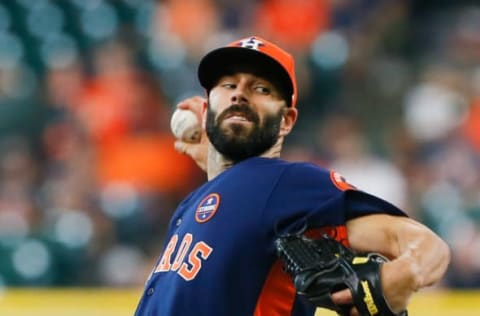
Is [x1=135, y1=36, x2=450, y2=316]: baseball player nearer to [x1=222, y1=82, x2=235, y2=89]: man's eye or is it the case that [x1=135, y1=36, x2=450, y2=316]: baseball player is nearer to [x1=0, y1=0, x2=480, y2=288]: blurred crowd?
[x1=222, y1=82, x2=235, y2=89]: man's eye

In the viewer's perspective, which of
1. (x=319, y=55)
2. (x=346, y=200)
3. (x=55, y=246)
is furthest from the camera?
(x=319, y=55)

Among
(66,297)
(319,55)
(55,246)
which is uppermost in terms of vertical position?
(319,55)

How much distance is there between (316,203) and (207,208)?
0.34m

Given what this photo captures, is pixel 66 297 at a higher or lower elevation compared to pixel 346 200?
higher

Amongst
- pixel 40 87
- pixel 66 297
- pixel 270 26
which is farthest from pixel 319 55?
pixel 66 297

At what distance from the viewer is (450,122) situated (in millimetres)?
7379

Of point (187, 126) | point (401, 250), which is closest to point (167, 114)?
point (187, 126)

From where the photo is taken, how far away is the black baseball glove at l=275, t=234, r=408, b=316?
247 cm

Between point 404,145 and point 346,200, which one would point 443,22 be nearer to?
point 404,145

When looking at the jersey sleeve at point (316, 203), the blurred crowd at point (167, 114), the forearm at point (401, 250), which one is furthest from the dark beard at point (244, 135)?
the blurred crowd at point (167, 114)

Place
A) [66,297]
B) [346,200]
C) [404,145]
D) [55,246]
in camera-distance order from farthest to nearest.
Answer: [404,145] < [55,246] < [66,297] < [346,200]

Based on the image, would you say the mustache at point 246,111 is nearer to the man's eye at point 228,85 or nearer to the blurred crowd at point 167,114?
the man's eye at point 228,85

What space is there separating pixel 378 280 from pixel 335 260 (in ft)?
0.36

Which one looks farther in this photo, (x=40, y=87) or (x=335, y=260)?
(x=40, y=87)
